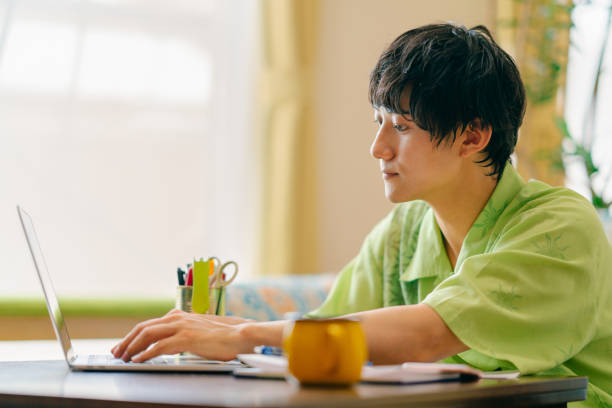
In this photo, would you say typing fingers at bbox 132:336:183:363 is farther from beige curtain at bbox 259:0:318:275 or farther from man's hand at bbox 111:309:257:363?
beige curtain at bbox 259:0:318:275

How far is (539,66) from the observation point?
3258mm

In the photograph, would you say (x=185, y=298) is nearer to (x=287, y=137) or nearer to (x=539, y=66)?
(x=287, y=137)

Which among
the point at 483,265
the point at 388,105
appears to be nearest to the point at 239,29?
the point at 388,105

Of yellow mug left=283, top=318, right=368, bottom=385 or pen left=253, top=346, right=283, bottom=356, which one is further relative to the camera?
pen left=253, top=346, right=283, bottom=356

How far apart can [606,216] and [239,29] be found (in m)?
1.58

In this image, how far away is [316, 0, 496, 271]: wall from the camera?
3137mm

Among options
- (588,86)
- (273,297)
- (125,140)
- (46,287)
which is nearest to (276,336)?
(46,287)

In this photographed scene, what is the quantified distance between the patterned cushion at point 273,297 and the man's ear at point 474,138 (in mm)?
790

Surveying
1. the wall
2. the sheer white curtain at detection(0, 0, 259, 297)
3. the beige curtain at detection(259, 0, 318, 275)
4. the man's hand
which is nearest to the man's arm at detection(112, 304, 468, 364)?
the man's hand

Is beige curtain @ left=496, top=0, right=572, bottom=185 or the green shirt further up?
beige curtain @ left=496, top=0, right=572, bottom=185

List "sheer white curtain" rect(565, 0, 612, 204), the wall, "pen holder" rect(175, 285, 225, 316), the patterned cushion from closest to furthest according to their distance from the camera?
"pen holder" rect(175, 285, 225, 316) → the patterned cushion → the wall → "sheer white curtain" rect(565, 0, 612, 204)

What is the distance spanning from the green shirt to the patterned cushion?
0.60 meters

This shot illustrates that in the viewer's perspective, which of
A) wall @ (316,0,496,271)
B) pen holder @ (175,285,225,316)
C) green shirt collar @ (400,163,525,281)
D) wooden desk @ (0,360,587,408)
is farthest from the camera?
wall @ (316,0,496,271)

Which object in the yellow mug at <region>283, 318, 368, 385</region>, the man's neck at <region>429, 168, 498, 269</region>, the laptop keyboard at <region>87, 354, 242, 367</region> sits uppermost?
the man's neck at <region>429, 168, 498, 269</region>
